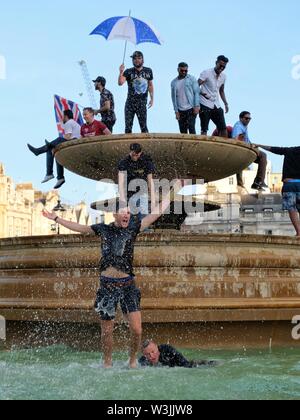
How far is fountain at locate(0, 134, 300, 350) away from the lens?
8.62m

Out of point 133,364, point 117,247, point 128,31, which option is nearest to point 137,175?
point 117,247

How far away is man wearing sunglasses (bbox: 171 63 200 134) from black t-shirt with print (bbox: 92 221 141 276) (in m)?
4.76

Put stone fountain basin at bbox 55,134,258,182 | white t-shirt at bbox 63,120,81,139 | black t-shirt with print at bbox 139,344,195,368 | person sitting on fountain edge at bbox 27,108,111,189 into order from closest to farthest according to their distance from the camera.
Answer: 1. black t-shirt with print at bbox 139,344,195,368
2. stone fountain basin at bbox 55,134,258,182
3. person sitting on fountain edge at bbox 27,108,111,189
4. white t-shirt at bbox 63,120,81,139

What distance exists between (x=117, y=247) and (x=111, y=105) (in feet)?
18.6

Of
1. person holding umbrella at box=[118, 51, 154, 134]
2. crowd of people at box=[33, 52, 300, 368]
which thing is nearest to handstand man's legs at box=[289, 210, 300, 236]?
crowd of people at box=[33, 52, 300, 368]

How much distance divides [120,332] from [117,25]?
687cm

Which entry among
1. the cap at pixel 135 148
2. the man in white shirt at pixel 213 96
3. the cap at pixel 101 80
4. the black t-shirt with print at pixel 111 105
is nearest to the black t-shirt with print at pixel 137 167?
the cap at pixel 135 148

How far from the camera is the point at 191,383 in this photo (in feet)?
19.9

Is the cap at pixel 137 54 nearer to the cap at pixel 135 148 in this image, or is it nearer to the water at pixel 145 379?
the cap at pixel 135 148

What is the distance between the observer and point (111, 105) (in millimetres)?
12078

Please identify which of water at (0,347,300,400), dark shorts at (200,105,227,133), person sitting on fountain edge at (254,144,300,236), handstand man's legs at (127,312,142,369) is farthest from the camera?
dark shorts at (200,105,227,133)

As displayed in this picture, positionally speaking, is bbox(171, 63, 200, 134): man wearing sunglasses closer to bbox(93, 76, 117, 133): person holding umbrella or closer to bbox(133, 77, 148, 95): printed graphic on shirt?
bbox(133, 77, 148, 95): printed graphic on shirt

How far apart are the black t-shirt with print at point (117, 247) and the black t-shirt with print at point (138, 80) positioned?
4.78 m

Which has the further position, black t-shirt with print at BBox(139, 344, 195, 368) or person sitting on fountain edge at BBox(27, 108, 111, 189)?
person sitting on fountain edge at BBox(27, 108, 111, 189)
